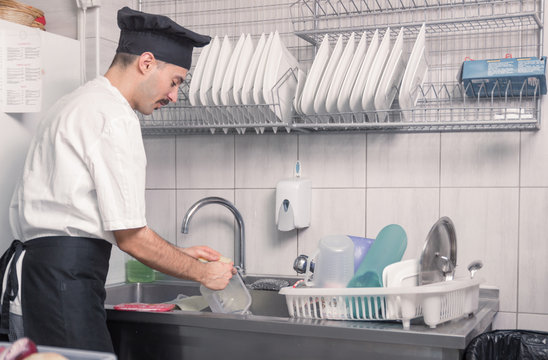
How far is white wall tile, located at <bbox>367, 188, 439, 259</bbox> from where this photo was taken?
81.9 inches

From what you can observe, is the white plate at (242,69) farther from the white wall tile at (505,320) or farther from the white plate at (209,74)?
the white wall tile at (505,320)

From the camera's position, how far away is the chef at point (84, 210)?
1373 millimetres

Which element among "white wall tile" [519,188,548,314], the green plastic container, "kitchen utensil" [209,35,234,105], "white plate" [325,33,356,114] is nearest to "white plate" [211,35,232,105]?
"kitchen utensil" [209,35,234,105]

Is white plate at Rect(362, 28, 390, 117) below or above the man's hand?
above

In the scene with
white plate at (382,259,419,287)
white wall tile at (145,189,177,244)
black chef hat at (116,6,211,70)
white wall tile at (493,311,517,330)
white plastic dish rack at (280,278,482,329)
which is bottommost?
white wall tile at (493,311,517,330)

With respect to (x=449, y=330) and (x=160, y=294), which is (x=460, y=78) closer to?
(x=449, y=330)

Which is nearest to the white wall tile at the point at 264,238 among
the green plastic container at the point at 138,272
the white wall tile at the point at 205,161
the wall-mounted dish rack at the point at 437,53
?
the white wall tile at the point at 205,161

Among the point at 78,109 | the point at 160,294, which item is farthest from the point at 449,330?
the point at 160,294

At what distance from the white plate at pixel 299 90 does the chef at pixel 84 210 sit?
579 mm

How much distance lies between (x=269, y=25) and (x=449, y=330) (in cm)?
135

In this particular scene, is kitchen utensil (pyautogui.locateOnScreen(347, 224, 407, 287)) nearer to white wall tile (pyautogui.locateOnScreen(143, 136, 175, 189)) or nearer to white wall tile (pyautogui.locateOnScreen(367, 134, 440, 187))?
white wall tile (pyautogui.locateOnScreen(367, 134, 440, 187))

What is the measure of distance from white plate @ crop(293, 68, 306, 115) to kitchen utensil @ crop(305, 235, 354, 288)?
1.83 feet

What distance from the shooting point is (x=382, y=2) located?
2154 millimetres

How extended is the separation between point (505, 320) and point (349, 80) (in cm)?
91
